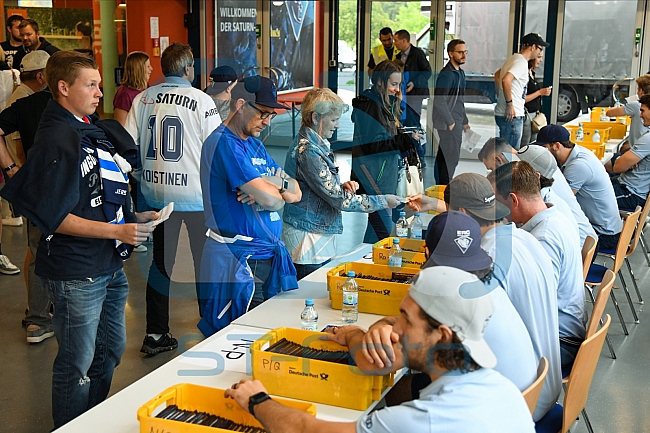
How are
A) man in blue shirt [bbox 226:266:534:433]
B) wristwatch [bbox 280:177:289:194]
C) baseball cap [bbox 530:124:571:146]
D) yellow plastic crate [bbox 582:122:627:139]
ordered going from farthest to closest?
yellow plastic crate [bbox 582:122:627:139]
baseball cap [bbox 530:124:571:146]
wristwatch [bbox 280:177:289:194]
man in blue shirt [bbox 226:266:534:433]

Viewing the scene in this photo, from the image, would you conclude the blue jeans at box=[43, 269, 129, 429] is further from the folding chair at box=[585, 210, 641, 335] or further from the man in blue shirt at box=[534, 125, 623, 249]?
the man in blue shirt at box=[534, 125, 623, 249]

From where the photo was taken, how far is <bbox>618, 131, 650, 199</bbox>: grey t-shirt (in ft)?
20.4

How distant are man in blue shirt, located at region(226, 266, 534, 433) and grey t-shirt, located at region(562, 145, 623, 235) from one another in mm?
3741

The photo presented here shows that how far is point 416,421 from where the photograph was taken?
5.95ft

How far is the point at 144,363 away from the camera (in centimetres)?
443

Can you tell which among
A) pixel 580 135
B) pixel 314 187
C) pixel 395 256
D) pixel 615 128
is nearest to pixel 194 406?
pixel 395 256

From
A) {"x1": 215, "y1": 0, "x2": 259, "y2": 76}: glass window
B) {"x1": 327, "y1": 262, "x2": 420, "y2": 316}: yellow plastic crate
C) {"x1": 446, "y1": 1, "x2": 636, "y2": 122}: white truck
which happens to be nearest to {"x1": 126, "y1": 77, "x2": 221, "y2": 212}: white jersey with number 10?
{"x1": 327, "y1": 262, "x2": 420, "y2": 316}: yellow plastic crate

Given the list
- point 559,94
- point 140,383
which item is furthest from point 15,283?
point 559,94

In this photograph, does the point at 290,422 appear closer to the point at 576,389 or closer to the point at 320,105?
the point at 576,389

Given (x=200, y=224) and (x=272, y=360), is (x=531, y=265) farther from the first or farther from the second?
(x=200, y=224)

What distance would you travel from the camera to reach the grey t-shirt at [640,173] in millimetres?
6227

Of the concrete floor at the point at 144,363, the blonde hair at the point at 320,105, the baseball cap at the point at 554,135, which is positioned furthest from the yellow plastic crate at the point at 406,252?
the baseball cap at the point at 554,135

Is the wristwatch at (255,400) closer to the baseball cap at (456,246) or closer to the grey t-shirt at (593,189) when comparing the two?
the baseball cap at (456,246)

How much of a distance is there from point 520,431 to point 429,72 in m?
9.18
